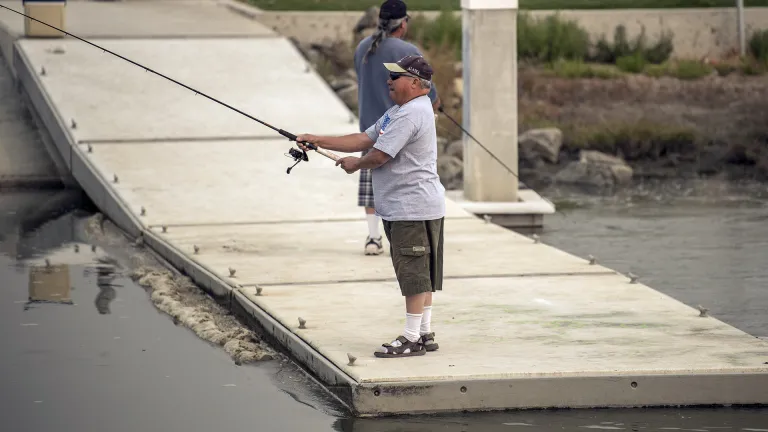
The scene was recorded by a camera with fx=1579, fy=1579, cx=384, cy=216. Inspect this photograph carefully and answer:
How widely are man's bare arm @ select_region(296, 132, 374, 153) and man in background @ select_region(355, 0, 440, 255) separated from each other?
270 cm

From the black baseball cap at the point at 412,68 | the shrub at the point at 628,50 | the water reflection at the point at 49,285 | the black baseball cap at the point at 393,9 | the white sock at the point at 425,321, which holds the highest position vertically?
the black baseball cap at the point at 393,9

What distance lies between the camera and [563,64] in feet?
76.6

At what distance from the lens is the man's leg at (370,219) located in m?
11.6

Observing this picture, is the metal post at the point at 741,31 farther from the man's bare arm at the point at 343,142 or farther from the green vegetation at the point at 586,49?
the man's bare arm at the point at 343,142

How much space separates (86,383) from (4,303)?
2.37 metres

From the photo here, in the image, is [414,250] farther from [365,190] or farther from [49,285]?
[49,285]

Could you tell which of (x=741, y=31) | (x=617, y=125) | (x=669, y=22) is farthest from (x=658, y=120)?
(x=669, y=22)

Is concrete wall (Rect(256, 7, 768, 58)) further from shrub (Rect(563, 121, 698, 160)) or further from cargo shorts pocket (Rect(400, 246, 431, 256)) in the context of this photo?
cargo shorts pocket (Rect(400, 246, 431, 256))

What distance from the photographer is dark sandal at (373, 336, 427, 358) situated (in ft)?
27.1

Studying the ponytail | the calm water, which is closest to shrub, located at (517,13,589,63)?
the calm water

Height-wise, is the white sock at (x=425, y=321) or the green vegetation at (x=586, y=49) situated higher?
the green vegetation at (x=586, y=49)

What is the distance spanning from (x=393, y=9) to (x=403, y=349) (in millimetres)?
3626

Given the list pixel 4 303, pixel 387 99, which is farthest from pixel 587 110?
pixel 4 303

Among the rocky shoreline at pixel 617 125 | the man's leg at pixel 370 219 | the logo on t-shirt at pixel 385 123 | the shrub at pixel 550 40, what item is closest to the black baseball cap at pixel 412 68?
the logo on t-shirt at pixel 385 123
